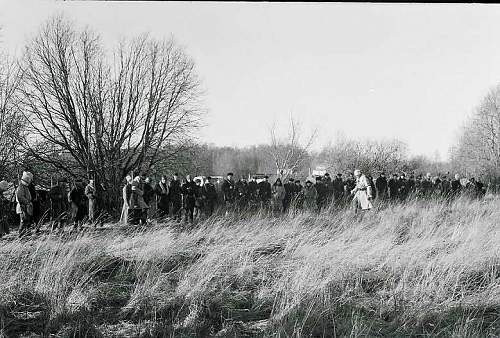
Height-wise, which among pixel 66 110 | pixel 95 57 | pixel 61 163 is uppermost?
pixel 95 57

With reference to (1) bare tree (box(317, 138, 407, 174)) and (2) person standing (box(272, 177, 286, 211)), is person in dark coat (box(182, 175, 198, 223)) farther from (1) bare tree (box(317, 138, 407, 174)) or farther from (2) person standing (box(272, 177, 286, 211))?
(1) bare tree (box(317, 138, 407, 174))

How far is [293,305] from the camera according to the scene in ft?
12.0

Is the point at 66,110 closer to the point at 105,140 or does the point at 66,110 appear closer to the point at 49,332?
the point at 105,140

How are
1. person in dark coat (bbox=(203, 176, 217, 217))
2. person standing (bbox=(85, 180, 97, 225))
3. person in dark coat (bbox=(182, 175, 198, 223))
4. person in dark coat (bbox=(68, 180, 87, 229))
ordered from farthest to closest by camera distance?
person in dark coat (bbox=(203, 176, 217, 217))
person in dark coat (bbox=(182, 175, 198, 223))
person standing (bbox=(85, 180, 97, 225))
person in dark coat (bbox=(68, 180, 87, 229))

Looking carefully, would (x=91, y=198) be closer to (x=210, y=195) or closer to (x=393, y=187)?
(x=210, y=195)

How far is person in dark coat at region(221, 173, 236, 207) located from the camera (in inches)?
448

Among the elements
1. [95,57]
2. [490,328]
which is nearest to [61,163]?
[95,57]

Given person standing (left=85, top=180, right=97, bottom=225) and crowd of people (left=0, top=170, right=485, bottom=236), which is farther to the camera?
person standing (left=85, top=180, right=97, bottom=225)

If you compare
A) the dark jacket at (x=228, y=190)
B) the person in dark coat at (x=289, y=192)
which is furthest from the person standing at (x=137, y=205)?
the person in dark coat at (x=289, y=192)

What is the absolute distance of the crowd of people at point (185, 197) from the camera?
8.17 m

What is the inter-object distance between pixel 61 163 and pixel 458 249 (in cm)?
1124

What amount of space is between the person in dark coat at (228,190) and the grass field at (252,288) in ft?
18.3

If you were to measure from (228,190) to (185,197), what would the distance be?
1349 mm

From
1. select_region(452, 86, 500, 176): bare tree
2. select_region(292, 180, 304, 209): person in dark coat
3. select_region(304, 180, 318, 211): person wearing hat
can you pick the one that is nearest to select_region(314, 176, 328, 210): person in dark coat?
select_region(304, 180, 318, 211): person wearing hat
